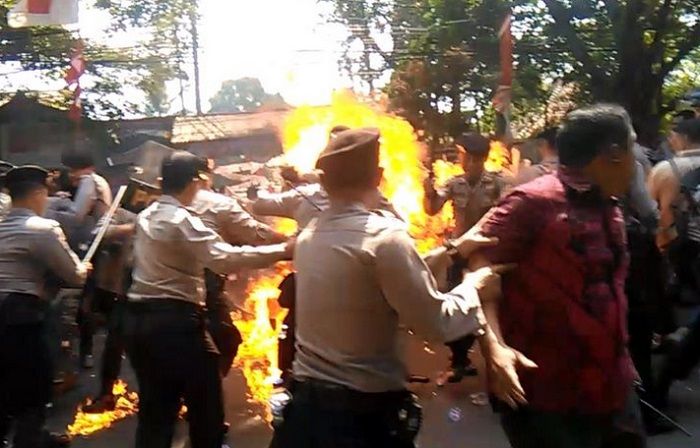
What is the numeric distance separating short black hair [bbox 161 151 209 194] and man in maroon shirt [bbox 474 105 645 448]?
2289 millimetres

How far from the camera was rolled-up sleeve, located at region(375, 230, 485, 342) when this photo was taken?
3.07 m

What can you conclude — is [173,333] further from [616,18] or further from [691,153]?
[616,18]

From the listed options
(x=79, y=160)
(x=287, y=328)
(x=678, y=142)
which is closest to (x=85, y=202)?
(x=79, y=160)

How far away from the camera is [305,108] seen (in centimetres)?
1227

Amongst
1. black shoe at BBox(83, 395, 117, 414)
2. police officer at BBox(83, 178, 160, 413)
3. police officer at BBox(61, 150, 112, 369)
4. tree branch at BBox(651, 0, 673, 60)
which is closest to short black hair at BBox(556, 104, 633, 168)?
police officer at BBox(83, 178, 160, 413)

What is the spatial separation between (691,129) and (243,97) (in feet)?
100

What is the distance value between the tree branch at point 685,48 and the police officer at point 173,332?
Result: 14801mm

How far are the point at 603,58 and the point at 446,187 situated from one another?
11.7 m

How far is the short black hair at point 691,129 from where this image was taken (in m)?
6.67

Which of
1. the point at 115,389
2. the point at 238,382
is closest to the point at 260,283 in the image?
the point at 238,382

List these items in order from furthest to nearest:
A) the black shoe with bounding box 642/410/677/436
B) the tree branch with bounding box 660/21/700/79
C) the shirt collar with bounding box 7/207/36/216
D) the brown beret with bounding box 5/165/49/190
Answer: the tree branch with bounding box 660/21/700/79, the black shoe with bounding box 642/410/677/436, the brown beret with bounding box 5/165/49/190, the shirt collar with bounding box 7/207/36/216

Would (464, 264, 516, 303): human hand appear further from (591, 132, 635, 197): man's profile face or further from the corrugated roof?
the corrugated roof

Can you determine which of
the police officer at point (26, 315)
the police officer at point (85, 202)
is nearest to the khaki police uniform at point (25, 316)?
the police officer at point (26, 315)

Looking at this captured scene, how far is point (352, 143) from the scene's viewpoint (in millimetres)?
3254
